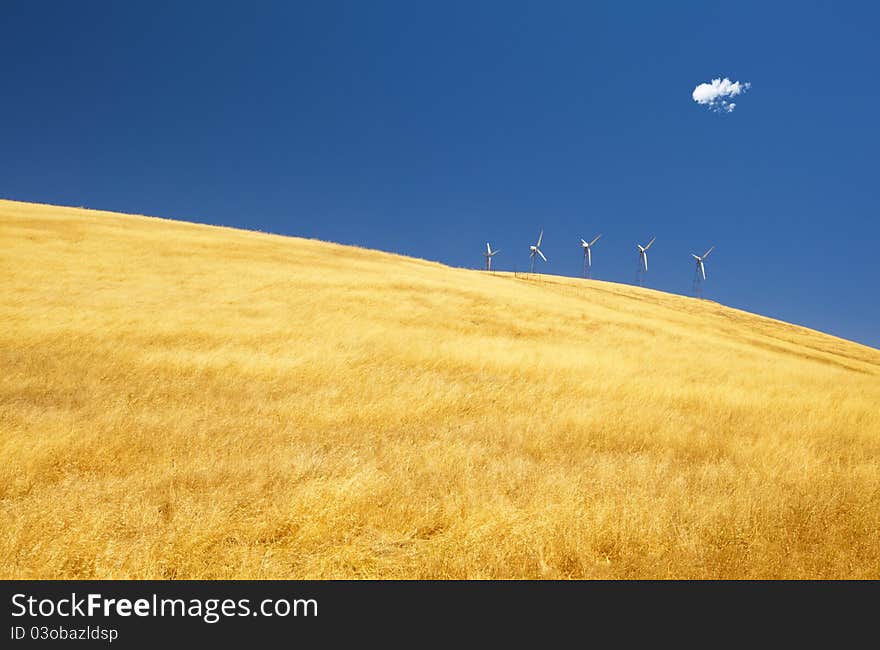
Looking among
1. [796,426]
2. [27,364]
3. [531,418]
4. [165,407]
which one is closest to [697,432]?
[796,426]

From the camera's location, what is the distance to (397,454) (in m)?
5.97

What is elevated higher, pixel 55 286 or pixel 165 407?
pixel 55 286

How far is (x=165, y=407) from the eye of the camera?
24.1 ft

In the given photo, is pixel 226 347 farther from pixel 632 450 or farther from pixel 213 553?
pixel 632 450

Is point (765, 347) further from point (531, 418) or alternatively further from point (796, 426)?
Result: point (531, 418)

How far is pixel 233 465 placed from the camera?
526cm

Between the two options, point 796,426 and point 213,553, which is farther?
point 796,426

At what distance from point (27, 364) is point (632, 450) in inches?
470

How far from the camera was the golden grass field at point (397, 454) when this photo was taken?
3863mm

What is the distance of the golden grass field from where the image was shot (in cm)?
386
